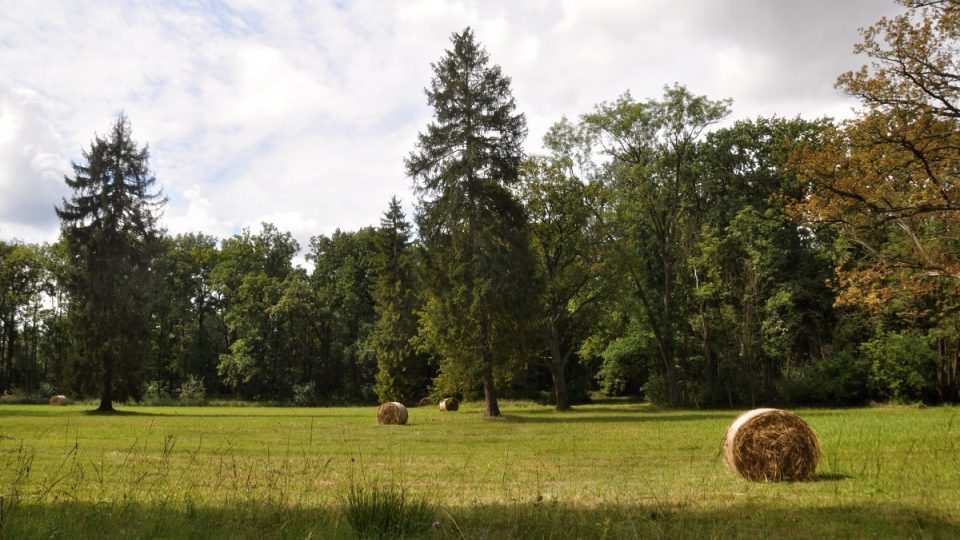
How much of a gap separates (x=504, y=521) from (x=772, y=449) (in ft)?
20.2

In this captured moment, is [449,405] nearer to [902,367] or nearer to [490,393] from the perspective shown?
[490,393]

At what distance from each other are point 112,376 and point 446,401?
1899 cm

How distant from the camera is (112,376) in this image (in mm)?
37938

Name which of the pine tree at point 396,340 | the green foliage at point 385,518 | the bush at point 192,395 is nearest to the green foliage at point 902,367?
the pine tree at point 396,340

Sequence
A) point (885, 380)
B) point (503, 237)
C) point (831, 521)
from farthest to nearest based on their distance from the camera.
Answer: point (885, 380), point (503, 237), point (831, 521)

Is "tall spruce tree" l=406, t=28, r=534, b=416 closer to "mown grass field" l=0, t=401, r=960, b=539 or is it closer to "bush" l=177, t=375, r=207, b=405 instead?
"mown grass field" l=0, t=401, r=960, b=539

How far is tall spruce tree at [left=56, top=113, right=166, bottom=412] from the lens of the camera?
124ft

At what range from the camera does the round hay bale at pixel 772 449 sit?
1030 centimetres

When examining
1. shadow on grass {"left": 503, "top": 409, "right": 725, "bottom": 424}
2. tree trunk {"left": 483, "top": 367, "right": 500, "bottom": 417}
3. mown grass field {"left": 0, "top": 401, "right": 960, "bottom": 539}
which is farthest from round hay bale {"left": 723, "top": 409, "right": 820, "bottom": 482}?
tree trunk {"left": 483, "top": 367, "right": 500, "bottom": 417}

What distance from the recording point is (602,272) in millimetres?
39031

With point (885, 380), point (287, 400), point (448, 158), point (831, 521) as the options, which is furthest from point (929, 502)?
point (287, 400)

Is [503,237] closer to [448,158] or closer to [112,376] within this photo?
[448,158]

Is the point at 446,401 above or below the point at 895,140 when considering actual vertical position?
below

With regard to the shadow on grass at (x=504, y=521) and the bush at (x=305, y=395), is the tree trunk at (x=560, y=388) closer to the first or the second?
the bush at (x=305, y=395)
